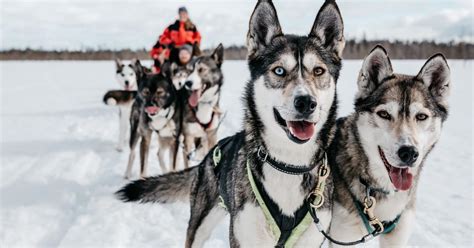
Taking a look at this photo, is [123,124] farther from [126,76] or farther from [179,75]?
[126,76]

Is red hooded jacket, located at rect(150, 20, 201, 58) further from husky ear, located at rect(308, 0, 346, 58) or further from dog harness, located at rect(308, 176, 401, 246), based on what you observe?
dog harness, located at rect(308, 176, 401, 246)

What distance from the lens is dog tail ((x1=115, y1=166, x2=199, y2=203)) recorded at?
10.0ft

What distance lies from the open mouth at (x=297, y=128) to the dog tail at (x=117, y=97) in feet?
14.5

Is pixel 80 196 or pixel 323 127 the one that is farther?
pixel 80 196

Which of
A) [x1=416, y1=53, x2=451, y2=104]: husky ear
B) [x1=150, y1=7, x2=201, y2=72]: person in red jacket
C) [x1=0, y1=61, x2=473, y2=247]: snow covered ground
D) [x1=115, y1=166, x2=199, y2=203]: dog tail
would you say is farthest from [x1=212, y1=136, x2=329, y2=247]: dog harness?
[x1=150, y1=7, x2=201, y2=72]: person in red jacket

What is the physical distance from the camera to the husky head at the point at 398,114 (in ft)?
7.32

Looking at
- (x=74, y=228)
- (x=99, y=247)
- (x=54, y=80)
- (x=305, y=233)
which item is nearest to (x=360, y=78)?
(x=305, y=233)

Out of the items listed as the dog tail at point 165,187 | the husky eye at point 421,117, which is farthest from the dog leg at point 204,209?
the husky eye at point 421,117

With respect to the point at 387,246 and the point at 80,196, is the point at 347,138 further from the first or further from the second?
the point at 80,196

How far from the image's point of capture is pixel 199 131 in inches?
209

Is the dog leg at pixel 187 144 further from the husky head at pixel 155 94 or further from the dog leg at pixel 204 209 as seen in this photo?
the dog leg at pixel 204 209

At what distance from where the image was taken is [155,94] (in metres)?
5.12

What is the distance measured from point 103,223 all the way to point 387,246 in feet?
7.48

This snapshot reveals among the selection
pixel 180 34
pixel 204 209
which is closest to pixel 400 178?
pixel 204 209
